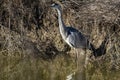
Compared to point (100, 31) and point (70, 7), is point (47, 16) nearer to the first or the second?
point (70, 7)

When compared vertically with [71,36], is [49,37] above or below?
below

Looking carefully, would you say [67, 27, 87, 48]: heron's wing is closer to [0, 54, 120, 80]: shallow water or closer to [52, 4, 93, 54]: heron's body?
[52, 4, 93, 54]: heron's body

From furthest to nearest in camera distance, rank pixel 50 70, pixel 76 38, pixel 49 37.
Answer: pixel 49 37 → pixel 76 38 → pixel 50 70

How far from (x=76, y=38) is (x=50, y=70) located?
0.95 metres

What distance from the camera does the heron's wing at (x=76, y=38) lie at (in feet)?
33.2

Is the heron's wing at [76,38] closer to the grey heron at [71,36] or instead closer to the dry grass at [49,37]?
the grey heron at [71,36]

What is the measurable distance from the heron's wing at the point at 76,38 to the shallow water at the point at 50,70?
1.35 ft

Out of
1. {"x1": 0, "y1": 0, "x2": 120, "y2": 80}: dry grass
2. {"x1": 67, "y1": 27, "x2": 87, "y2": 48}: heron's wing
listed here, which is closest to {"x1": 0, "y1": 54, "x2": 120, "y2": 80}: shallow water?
{"x1": 0, "y1": 0, "x2": 120, "y2": 80}: dry grass

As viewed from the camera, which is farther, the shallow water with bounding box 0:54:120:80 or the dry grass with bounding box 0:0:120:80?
the dry grass with bounding box 0:0:120:80

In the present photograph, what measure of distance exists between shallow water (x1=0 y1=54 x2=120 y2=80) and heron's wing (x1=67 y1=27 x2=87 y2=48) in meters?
0.41

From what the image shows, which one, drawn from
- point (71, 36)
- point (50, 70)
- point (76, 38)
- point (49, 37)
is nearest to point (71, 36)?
point (71, 36)

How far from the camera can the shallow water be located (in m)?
9.43

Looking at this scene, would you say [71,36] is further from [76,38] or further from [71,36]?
[76,38]

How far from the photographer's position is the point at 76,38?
10172 millimetres
